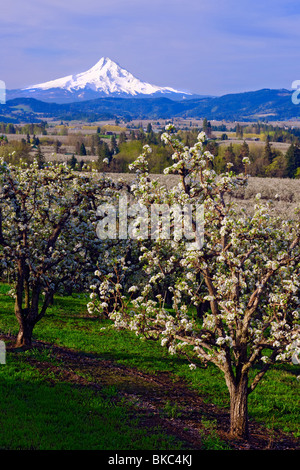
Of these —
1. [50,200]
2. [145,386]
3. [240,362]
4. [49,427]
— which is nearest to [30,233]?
[50,200]

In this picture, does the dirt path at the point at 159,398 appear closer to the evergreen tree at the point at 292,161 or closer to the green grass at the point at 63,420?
the green grass at the point at 63,420

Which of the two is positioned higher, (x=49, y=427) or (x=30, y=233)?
(x=30, y=233)

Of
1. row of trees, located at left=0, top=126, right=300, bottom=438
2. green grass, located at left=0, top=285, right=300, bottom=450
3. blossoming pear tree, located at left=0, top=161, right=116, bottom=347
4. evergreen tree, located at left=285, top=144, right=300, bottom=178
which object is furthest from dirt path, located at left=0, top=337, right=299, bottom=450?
evergreen tree, located at left=285, top=144, right=300, bottom=178

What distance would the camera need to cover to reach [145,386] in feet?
55.6

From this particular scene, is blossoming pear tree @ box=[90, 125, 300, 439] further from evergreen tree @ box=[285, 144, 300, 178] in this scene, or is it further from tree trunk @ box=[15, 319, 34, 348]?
evergreen tree @ box=[285, 144, 300, 178]

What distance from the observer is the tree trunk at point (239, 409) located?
12.9m

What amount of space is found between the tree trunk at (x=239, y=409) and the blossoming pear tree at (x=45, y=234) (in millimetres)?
8660

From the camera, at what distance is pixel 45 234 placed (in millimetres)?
20922

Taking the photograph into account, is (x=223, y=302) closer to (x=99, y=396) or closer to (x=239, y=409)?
(x=239, y=409)

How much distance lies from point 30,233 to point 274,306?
11.5 m

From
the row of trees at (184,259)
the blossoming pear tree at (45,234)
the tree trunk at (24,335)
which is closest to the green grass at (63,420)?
the row of trees at (184,259)

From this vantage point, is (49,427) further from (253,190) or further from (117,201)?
(253,190)

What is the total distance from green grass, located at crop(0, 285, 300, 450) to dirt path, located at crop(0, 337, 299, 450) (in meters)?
0.52

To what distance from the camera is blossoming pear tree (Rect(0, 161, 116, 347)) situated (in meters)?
18.3
